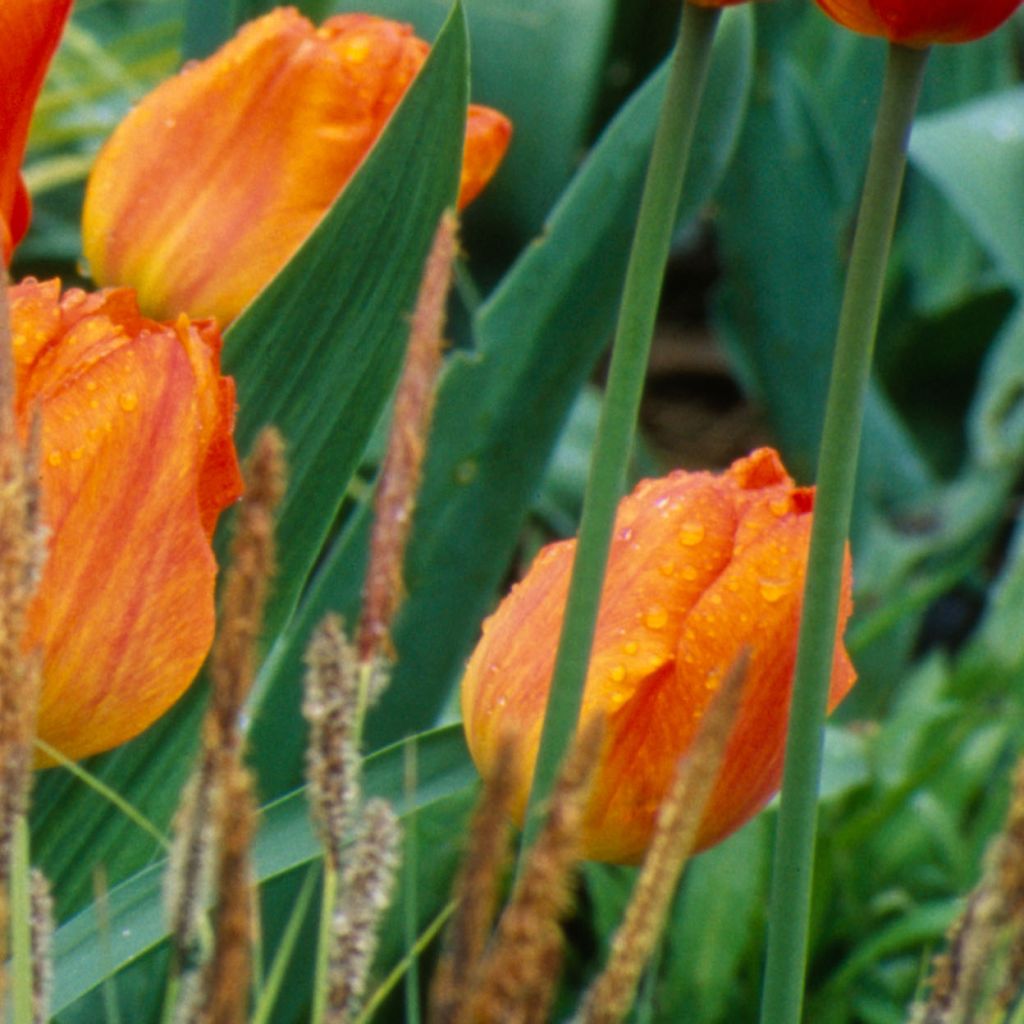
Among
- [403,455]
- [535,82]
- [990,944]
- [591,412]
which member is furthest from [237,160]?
[591,412]

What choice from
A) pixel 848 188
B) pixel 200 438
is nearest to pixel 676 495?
pixel 200 438

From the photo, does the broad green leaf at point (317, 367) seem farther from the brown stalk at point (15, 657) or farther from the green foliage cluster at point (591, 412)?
the brown stalk at point (15, 657)

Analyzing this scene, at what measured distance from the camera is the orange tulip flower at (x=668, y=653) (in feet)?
1.52

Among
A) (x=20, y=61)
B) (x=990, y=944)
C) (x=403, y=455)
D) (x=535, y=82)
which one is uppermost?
(x=535, y=82)

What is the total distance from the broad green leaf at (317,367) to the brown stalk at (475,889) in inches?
13.2

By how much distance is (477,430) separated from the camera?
0.74m

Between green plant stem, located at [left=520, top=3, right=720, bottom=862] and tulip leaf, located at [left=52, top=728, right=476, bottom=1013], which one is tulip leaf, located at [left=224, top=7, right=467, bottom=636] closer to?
tulip leaf, located at [left=52, top=728, right=476, bottom=1013]

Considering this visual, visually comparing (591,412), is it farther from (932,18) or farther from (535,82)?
(932,18)

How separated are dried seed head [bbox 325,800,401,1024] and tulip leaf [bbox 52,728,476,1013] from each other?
13 centimetres

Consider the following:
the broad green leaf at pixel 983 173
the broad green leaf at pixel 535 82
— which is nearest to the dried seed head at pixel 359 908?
the broad green leaf at pixel 535 82

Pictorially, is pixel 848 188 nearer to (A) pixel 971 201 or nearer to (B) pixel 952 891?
(A) pixel 971 201

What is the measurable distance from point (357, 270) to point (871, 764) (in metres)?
0.65

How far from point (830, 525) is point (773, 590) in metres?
0.06

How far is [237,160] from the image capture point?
2.19 ft
